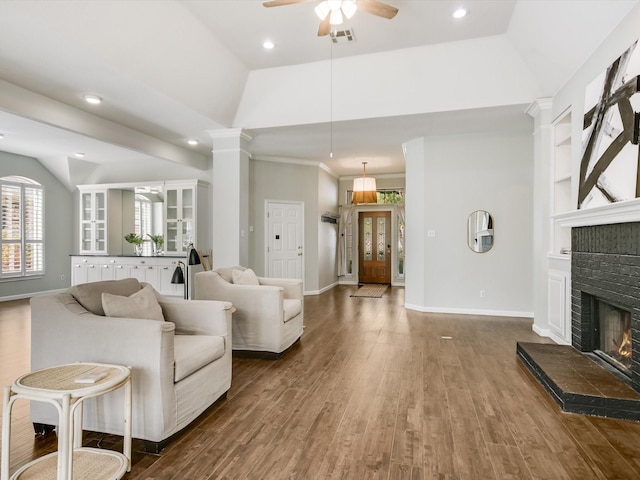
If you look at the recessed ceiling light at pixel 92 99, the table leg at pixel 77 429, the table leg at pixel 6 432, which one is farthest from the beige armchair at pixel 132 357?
the recessed ceiling light at pixel 92 99

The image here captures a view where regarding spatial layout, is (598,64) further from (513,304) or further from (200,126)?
(200,126)

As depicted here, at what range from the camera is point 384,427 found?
238cm

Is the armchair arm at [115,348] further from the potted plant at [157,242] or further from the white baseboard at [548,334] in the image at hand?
the potted plant at [157,242]

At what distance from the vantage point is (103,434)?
2.28 meters

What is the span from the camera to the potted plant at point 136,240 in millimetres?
7910

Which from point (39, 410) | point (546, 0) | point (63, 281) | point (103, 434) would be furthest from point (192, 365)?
point (63, 281)

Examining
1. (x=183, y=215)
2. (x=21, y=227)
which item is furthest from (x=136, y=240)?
(x=21, y=227)

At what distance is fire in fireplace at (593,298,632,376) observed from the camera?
3.01 metres

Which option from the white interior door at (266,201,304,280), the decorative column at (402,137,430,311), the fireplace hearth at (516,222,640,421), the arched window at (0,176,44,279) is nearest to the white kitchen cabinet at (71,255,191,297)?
the arched window at (0,176,44,279)

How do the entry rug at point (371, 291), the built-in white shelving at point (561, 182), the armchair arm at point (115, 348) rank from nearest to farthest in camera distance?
the armchair arm at point (115, 348) → the built-in white shelving at point (561, 182) → the entry rug at point (371, 291)

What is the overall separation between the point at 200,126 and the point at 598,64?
15.7ft

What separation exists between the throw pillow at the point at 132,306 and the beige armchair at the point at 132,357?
0.11 m

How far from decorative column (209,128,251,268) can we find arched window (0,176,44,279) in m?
4.66

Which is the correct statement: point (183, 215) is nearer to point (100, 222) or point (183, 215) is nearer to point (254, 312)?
point (100, 222)
